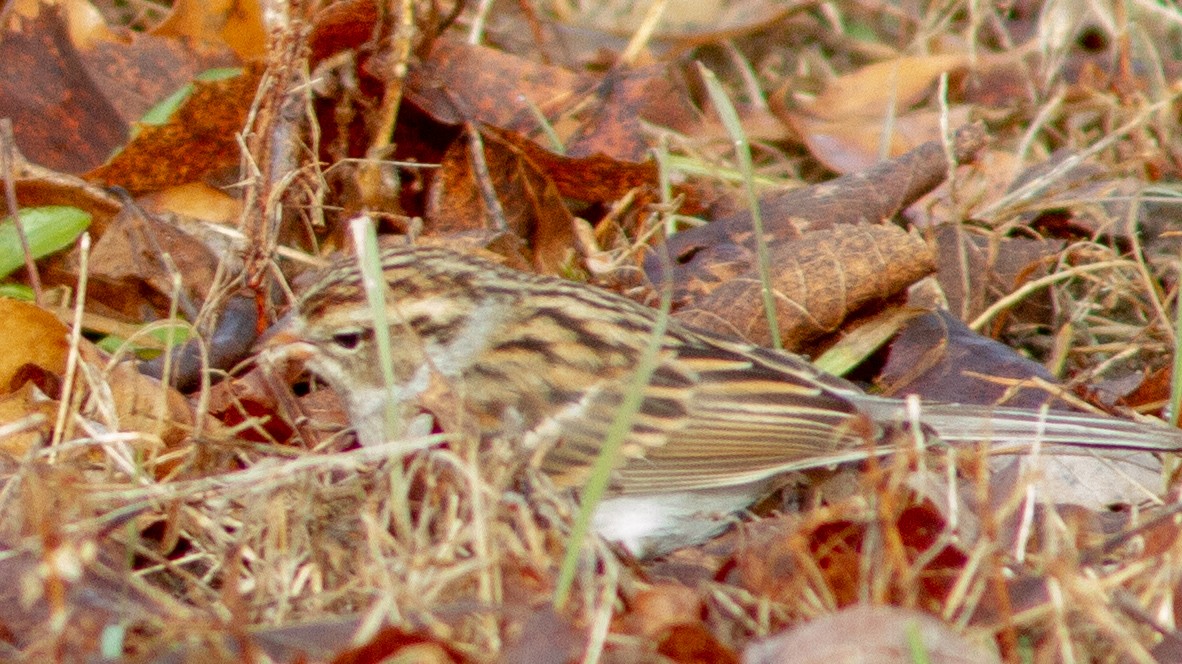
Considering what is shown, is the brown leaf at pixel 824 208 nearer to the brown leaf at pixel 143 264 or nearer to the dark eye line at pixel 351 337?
the dark eye line at pixel 351 337

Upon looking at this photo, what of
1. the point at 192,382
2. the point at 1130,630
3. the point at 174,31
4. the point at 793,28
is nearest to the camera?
the point at 1130,630


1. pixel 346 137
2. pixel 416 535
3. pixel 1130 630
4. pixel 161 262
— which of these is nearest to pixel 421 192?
pixel 346 137

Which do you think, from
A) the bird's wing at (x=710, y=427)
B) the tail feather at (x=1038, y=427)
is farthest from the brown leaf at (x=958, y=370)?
the bird's wing at (x=710, y=427)

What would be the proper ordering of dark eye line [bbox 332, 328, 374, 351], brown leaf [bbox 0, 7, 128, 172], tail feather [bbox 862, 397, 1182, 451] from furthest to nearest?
brown leaf [bbox 0, 7, 128, 172]
dark eye line [bbox 332, 328, 374, 351]
tail feather [bbox 862, 397, 1182, 451]

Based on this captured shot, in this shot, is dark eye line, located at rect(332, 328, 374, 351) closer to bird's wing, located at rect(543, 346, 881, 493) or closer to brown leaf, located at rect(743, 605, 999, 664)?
bird's wing, located at rect(543, 346, 881, 493)

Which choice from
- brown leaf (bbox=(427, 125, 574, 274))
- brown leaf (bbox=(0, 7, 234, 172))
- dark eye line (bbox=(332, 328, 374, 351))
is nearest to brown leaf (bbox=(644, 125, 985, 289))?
brown leaf (bbox=(427, 125, 574, 274))

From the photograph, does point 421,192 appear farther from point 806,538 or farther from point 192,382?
point 806,538
